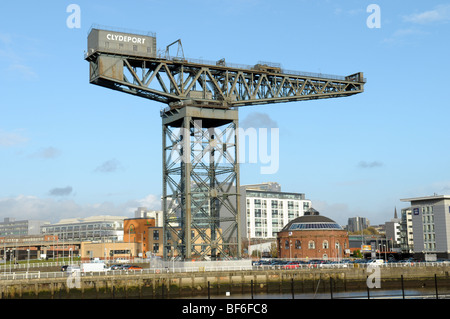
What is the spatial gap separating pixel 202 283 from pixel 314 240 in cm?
7388

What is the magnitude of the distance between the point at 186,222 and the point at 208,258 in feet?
24.1

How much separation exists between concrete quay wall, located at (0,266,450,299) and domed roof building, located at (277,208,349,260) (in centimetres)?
5581

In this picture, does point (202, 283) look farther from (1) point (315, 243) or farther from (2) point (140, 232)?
(2) point (140, 232)

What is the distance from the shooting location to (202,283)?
69188 millimetres

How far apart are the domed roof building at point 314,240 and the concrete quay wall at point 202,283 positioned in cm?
5581

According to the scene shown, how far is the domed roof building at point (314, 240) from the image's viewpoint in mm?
138250

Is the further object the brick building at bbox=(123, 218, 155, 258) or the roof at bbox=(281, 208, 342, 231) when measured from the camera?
the brick building at bbox=(123, 218, 155, 258)

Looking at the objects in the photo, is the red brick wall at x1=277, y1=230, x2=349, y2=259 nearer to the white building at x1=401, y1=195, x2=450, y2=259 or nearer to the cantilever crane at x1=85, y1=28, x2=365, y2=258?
the white building at x1=401, y1=195, x2=450, y2=259

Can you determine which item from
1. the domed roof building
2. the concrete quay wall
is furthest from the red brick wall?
the concrete quay wall

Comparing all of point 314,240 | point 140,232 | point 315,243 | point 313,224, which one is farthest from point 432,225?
point 140,232

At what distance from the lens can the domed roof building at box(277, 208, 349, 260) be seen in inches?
5443

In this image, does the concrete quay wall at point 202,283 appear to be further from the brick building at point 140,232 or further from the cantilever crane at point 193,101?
the brick building at point 140,232

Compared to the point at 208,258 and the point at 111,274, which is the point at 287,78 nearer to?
the point at 208,258
